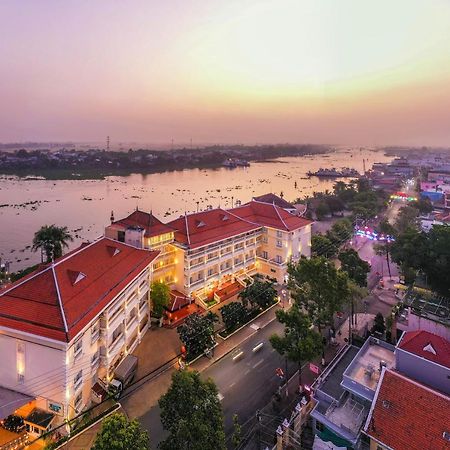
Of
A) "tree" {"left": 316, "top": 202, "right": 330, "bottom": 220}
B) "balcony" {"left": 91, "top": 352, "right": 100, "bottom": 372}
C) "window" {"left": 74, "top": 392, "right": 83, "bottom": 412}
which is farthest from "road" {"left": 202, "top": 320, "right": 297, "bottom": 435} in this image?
"tree" {"left": 316, "top": 202, "right": 330, "bottom": 220}

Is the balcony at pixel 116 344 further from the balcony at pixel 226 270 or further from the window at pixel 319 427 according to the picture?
the balcony at pixel 226 270

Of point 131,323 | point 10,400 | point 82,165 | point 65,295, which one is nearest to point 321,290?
point 131,323

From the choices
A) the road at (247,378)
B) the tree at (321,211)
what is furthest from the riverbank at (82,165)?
the road at (247,378)

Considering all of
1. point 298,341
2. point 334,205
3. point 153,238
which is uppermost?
point 153,238

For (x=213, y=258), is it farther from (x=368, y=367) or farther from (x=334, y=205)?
(x=334, y=205)

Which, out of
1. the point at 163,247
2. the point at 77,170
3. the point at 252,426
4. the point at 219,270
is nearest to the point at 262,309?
the point at 219,270
